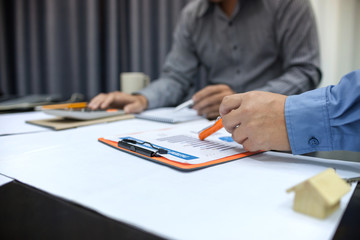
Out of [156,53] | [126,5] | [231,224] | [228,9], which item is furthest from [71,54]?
[231,224]

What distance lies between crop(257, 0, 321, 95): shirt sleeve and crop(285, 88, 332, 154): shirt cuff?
612 mm

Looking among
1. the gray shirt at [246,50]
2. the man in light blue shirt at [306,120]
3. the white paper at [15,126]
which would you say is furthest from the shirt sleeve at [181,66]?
the man in light blue shirt at [306,120]

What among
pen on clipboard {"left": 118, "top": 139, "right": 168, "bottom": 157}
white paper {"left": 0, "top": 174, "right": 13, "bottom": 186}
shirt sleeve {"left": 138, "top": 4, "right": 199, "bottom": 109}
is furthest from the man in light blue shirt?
shirt sleeve {"left": 138, "top": 4, "right": 199, "bottom": 109}

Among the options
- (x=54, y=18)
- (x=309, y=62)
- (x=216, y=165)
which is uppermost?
(x=54, y=18)

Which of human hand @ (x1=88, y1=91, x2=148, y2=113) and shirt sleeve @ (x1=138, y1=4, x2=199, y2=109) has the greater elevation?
shirt sleeve @ (x1=138, y1=4, x2=199, y2=109)

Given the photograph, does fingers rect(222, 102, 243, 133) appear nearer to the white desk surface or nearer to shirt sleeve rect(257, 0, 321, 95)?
the white desk surface

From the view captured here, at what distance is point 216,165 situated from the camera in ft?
1.40

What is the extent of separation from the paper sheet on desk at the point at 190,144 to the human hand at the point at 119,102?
341 millimetres

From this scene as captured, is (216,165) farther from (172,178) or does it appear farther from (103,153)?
(103,153)

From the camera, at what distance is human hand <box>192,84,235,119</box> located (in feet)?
2.89

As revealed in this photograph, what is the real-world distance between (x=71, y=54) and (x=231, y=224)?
6.78ft

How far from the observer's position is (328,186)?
0.28 meters

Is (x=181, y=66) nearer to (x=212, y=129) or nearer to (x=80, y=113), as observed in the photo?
(x=80, y=113)

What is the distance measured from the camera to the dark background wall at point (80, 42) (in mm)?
1825
